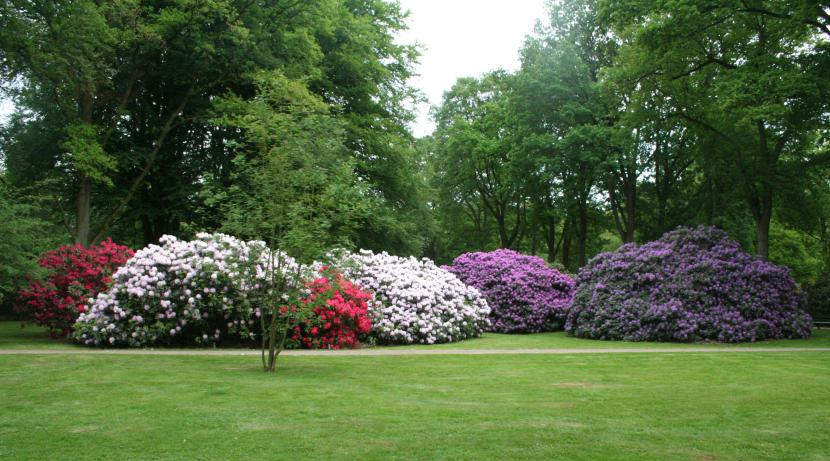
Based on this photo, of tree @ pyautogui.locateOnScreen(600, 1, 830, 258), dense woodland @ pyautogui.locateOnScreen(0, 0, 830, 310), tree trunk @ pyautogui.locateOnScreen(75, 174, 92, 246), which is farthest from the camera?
tree trunk @ pyautogui.locateOnScreen(75, 174, 92, 246)

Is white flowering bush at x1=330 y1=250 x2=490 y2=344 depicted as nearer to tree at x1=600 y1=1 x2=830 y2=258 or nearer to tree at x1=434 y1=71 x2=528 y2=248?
tree at x1=600 y1=1 x2=830 y2=258

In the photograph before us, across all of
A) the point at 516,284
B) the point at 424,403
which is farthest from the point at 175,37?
the point at 424,403

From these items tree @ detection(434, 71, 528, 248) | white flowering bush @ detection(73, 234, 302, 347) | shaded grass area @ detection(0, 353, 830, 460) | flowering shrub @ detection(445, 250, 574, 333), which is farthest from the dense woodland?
flowering shrub @ detection(445, 250, 574, 333)

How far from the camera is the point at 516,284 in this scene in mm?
22047

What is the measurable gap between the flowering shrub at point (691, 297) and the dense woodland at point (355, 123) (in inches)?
162

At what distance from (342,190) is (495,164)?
3276 centimetres

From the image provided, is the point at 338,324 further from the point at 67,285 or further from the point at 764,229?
the point at 764,229

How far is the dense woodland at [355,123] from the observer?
1159 centimetres

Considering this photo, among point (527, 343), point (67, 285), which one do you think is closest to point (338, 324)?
point (527, 343)

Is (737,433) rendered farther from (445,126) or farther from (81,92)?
(445,126)

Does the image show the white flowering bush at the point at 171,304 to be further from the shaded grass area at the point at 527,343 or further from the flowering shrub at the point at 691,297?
the flowering shrub at the point at 691,297

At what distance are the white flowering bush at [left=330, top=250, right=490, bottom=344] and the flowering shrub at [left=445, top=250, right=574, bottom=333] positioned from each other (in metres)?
1.79

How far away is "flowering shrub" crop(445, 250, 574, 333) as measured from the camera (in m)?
21.8

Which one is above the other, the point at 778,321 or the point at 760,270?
the point at 760,270
